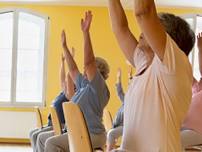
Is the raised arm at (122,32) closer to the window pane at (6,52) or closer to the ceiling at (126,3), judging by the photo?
the ceiling at (126,3)

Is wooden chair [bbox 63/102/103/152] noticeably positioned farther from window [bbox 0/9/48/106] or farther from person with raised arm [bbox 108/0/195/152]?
window [bbox 0/9/48/106]

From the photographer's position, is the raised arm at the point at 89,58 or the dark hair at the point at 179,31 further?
the raised arm at the point at 89,58

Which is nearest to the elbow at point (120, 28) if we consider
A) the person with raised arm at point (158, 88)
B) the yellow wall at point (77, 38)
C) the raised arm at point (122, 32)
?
the raised arm at point (122, 32)

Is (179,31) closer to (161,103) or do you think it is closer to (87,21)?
(161,103)

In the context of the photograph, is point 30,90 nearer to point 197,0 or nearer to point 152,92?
point 197,0

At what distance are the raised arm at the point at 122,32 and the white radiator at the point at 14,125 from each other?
18.9 feet

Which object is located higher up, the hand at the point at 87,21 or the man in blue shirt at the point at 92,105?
the hand at the point at 87,21

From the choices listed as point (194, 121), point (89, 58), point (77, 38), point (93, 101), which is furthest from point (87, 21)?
point (77, 38)

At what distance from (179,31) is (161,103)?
0.30 meters

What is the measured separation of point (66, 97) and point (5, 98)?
3.54 m

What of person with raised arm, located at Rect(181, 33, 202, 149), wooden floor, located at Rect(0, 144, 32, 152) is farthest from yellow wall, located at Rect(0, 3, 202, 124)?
person with raised arm, located at Rect(181, 33, 202, 149)

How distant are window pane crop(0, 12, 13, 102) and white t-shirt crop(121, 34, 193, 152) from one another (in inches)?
243

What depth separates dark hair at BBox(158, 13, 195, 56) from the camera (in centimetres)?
150

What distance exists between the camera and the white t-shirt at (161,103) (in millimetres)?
1311
